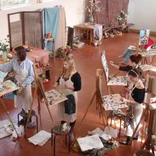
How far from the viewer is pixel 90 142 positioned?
13.9 feet

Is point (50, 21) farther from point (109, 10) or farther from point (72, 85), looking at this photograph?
point (72, 85)

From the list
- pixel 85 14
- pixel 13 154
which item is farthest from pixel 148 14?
pixel 13 154

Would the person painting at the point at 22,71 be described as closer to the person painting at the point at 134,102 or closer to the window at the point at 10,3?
the person painting at the point at 134,102

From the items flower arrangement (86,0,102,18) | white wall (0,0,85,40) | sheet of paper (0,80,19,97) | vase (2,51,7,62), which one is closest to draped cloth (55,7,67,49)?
white wall (0,0,85,40)

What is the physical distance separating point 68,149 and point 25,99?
1.08 metres

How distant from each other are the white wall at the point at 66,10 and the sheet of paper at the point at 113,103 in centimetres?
378

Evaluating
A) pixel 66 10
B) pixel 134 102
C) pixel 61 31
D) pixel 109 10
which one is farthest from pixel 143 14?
pixel 134 102

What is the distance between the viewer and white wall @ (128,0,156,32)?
1151cm

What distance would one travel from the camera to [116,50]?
30.3 ft

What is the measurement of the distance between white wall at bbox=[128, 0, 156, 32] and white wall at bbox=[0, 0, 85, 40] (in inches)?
117

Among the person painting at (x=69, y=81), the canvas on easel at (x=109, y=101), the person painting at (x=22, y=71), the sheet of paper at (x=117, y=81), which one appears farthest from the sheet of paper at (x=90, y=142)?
the person painting at (x=22, y=71)

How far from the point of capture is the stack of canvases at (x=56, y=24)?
7883mm

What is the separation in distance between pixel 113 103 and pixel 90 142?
78 cm

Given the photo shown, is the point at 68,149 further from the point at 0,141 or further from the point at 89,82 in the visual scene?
the point at 89,82
